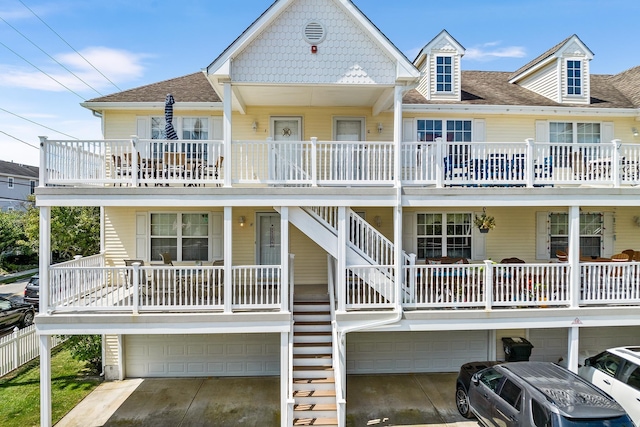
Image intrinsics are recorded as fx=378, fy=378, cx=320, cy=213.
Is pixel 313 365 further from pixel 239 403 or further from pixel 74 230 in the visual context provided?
pixel 74 230

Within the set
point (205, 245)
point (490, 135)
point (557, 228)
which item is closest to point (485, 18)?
point (490, 135)

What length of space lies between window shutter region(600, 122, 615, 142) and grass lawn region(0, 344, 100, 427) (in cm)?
1892

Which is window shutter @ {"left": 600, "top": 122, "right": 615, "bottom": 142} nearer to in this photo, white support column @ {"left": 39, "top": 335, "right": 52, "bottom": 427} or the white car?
the white car

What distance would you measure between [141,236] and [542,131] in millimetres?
14322

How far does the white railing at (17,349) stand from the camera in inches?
475

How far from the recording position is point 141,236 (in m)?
12.6

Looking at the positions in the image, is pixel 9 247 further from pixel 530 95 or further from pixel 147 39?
pixel 530 95

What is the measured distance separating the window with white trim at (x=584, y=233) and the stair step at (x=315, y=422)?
971 cm

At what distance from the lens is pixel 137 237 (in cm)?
1256

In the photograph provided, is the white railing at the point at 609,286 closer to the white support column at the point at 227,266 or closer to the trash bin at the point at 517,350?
the trash bin at the point at 517,350

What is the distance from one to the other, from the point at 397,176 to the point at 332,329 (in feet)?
14.2

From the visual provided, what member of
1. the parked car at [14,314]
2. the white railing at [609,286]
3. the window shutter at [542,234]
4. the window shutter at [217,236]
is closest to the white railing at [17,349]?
the parked car at [14,314]

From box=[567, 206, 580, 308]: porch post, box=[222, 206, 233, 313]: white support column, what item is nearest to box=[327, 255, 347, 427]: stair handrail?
box=[222, 206, 233, 313]: white support column

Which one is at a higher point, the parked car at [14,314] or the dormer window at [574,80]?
the dormer window at [574,80]
